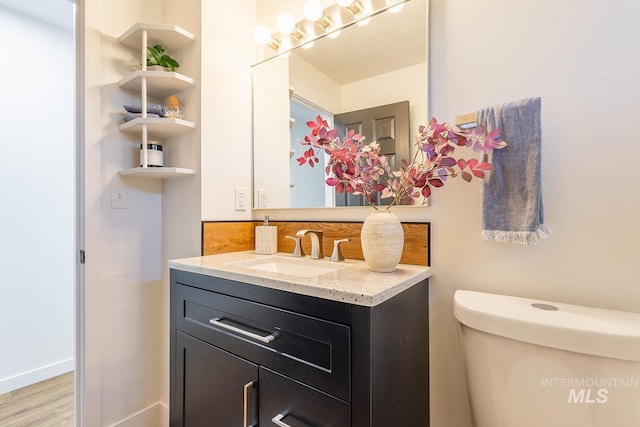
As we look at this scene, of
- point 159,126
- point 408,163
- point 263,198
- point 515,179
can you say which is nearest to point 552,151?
point 515,179

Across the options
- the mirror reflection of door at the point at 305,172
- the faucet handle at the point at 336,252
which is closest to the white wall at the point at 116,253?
the mirror reflection of door at the point at 305,172

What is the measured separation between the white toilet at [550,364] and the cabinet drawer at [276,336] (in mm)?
380

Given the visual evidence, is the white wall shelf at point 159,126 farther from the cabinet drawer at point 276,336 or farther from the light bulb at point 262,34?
the cabinet drawer at point 276,336

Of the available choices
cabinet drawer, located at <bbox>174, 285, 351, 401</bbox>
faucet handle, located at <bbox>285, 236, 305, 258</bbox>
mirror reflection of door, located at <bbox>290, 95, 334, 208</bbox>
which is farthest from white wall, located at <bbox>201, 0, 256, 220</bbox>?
cabinet drawer, located at <bbox>174, 285, 351, 401</bbox>

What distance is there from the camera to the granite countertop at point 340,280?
2.23ft

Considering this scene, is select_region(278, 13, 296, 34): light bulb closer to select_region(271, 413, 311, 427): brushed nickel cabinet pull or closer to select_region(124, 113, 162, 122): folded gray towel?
select_region(124, 113, 162, 122): folded gray towel

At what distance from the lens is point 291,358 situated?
2.50ft

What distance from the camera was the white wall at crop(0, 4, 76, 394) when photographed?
171cm

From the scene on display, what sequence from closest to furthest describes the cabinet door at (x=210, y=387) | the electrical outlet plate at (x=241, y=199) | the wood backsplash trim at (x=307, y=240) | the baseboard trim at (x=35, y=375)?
the cabinet door at (x=210, y=387) < the wood backsplash trim at (x=307, y=240) < the electrical outlet plate at (x=241, y=199) < the baseboard trim at (x=35, y=375)

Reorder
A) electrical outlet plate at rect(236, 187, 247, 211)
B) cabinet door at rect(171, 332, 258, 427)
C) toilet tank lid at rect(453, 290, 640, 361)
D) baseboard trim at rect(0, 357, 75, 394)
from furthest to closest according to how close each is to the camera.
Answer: baseboard trim at rect(0, 357, 75, 394) < electrical outlet plate at rect(236, 187, 247, 211) < cabinet door at rect(171, 332, 258, 427) < toilet tank lid at rect(453, 290, 640, 361)

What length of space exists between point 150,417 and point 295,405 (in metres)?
1.15

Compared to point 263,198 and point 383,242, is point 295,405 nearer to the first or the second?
point 383,242

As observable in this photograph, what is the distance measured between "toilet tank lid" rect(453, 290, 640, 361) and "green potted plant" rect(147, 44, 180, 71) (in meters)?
1.53

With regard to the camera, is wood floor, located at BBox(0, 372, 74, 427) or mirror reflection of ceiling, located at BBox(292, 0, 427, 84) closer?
mirror reflection of ceiling, located at BBox(292, 0, 427, 84)
